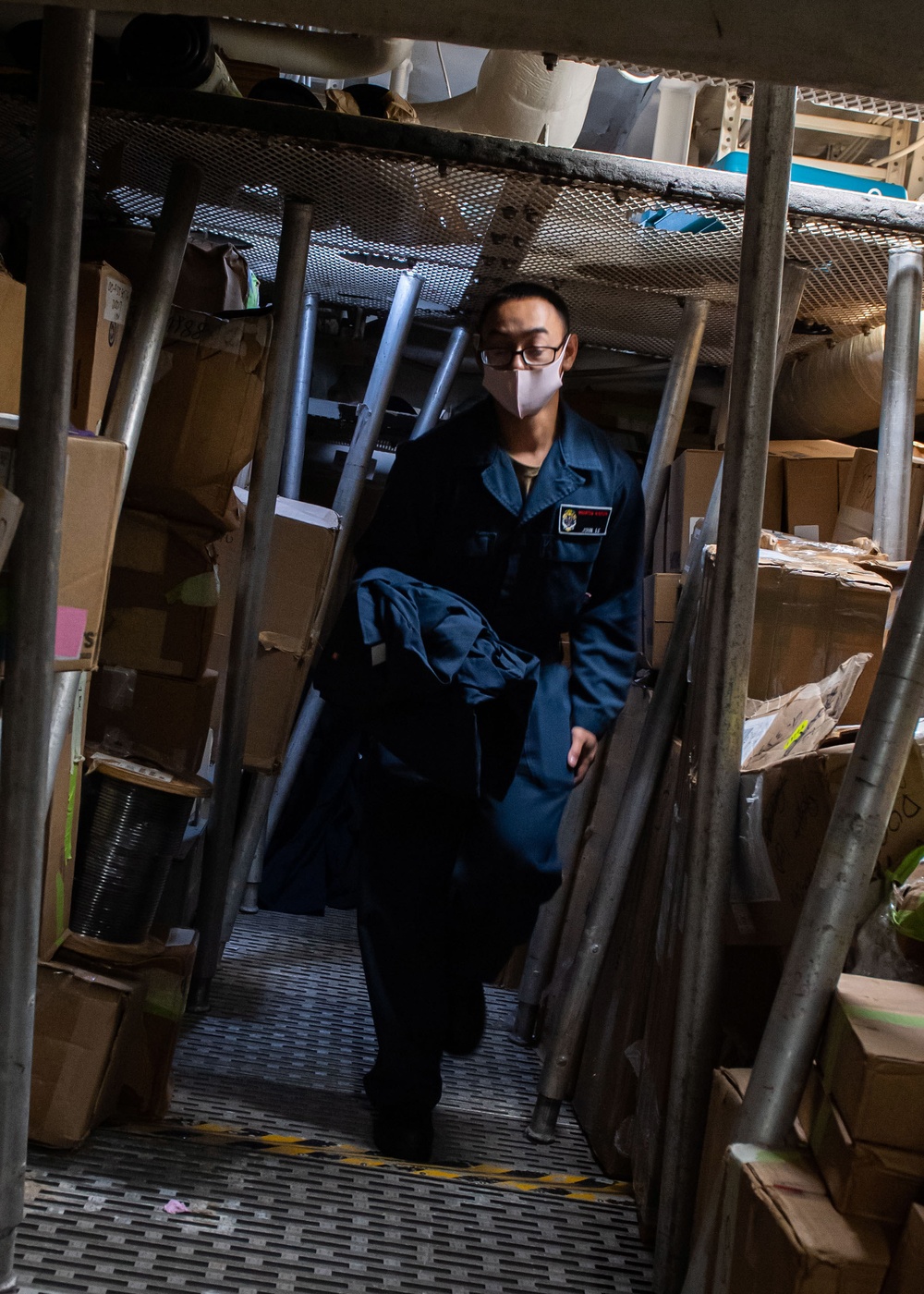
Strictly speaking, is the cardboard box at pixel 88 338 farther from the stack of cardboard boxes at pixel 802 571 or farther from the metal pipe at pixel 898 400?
the metal pipe at pixel 898 400

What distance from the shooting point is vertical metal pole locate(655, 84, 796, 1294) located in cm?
162

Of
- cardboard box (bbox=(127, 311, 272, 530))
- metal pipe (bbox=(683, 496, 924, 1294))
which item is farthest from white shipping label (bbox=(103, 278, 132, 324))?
metal pipe (bbox=(683, 496, 924, 1294))

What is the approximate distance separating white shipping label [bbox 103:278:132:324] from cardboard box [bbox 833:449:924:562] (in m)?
1.66

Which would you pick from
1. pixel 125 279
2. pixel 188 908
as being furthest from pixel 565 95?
pixel 188 908

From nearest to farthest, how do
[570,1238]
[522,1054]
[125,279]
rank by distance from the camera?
1. [570,1238]
2. [125,279]
3. [522,1054]

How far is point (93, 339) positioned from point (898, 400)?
1625 millimetres

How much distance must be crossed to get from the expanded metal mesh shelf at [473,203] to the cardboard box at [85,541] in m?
0.71

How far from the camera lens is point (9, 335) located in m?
1.78

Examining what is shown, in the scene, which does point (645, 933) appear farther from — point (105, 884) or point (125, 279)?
point (125, 279)

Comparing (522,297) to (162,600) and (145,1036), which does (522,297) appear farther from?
(145,1036)

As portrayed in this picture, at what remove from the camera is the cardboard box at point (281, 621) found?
8.92ft

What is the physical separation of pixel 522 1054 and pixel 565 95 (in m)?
2.21

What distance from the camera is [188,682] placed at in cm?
236

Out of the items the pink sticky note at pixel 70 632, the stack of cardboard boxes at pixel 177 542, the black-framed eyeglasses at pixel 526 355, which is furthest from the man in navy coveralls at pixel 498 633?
the pink sticky note at pixel 70 632
